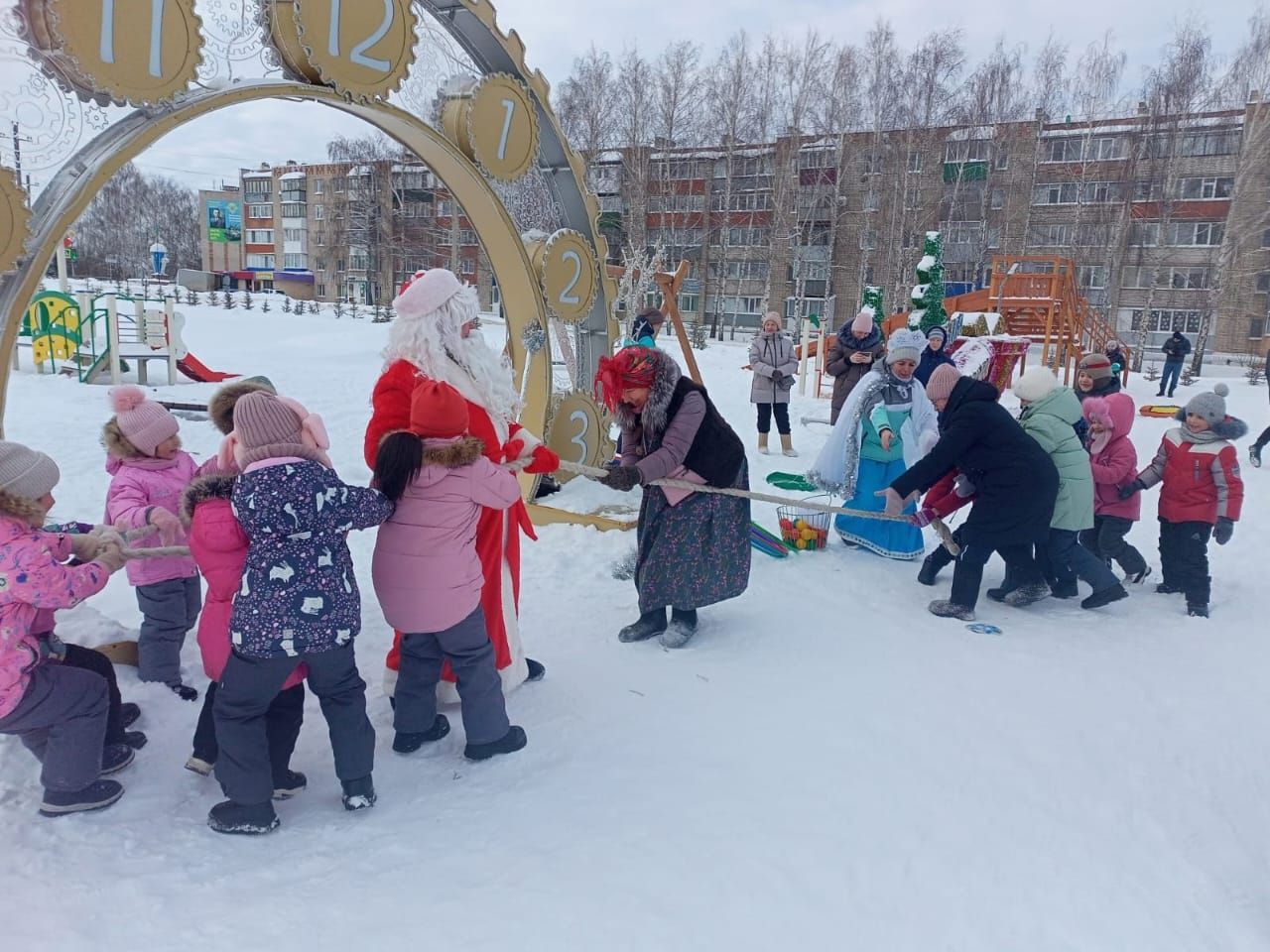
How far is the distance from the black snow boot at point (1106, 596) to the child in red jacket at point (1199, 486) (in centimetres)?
47

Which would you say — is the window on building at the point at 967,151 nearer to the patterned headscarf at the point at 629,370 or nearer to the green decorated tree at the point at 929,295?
the green decorated tree at the point at 929,295

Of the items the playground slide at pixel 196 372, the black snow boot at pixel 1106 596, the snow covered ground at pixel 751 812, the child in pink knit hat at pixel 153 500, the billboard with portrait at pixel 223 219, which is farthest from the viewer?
the billboard with portrait at pixel 223 219

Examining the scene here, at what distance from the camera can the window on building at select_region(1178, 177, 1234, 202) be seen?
2930cm

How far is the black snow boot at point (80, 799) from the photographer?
7.84 feet

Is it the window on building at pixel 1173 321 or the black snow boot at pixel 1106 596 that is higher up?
the window on building at pixel 1173 321

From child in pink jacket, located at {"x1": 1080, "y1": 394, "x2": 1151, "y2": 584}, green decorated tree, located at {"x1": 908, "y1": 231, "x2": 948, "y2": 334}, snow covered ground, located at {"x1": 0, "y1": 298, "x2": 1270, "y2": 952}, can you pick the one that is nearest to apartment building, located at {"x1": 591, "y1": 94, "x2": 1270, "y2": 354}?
green decorated tree, located at {"x1": 908, "y1": 231, "x2": 948, "y2": 334}

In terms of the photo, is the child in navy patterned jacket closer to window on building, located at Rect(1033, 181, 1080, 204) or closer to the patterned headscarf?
the patterned headscarf

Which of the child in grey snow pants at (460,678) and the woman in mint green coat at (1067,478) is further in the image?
the woman in mint green coat at (1067,478)

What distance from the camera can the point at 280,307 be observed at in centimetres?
2725

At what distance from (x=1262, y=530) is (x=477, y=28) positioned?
7.17 metres

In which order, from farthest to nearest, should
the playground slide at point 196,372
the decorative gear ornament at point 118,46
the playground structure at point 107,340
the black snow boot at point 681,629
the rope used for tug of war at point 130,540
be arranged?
1. the playground slide at point 196,372
2. the playground structure at point 107,340
3. the black snow boot at point 681,629
4. the decorative gear ornament at point 118,46
5. the rope used for tug of war at point 130,540

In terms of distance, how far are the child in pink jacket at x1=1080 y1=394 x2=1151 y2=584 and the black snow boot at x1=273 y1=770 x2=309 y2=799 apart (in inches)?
187

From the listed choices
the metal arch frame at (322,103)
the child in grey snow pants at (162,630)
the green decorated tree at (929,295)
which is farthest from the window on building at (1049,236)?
the child in grey snow pants at (162,630)

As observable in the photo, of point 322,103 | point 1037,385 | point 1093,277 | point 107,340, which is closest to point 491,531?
point 322,103
